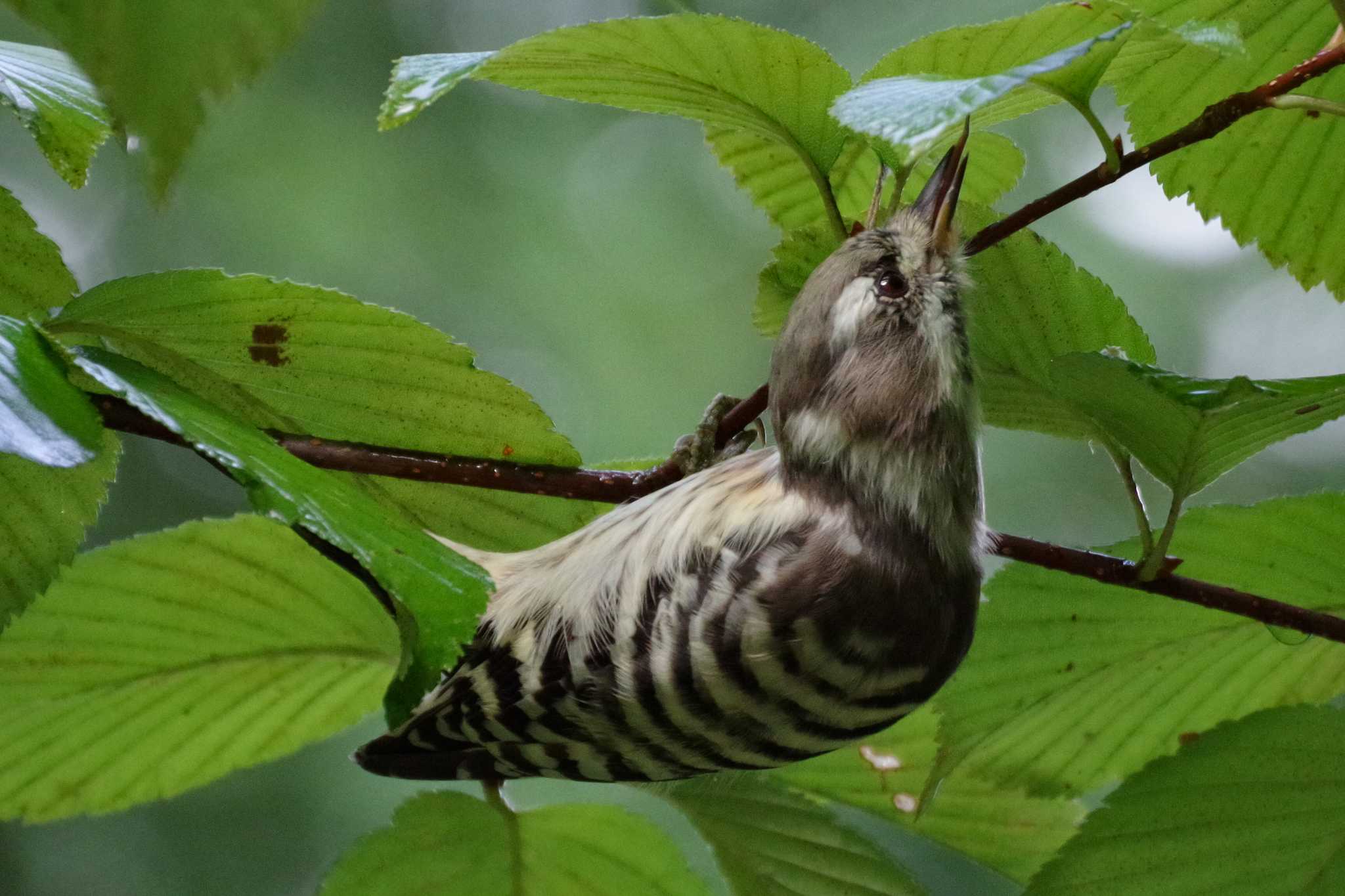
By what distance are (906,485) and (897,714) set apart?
0.60 ft

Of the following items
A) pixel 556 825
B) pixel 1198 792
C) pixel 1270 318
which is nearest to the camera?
pixel 1198 792

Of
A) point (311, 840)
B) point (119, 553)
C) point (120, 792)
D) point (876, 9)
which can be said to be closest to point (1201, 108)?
point (119, 553)

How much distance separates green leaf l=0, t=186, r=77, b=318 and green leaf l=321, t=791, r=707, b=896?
0.43 meters

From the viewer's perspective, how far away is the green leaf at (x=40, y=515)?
737 millimetres

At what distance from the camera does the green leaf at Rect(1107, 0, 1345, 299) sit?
0.94m

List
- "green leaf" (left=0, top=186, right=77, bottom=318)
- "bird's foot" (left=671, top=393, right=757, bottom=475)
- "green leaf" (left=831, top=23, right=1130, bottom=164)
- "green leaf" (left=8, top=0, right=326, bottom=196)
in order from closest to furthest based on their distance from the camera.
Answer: "green leaf" (left=8, top=0, right=326, bottom=196), "green leaf" (left=831, top=23, right=1130, bottom=164), "green leaf" (left=0, top=186, right=77, bottom=318), "bird's foot" (left=671, top=393, right=757, bottom=475)

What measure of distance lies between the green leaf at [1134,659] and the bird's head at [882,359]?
154mm

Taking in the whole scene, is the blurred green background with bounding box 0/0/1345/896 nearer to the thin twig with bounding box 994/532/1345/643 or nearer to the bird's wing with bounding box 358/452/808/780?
the bird's wing with bounding box 358/452/808/780

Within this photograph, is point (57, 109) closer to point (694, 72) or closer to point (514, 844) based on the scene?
point (694, 72)

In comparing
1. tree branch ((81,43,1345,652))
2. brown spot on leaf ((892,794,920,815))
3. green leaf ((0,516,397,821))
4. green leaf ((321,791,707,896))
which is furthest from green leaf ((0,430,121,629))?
brown spot on leaf ((892,794,920,815))

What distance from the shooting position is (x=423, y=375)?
0.90m

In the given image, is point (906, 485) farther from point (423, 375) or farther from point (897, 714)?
point (423, 375)

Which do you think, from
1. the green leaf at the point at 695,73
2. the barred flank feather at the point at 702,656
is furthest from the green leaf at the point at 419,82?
the barred flank feather at the point at 702,656

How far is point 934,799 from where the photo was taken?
42.4 inches
